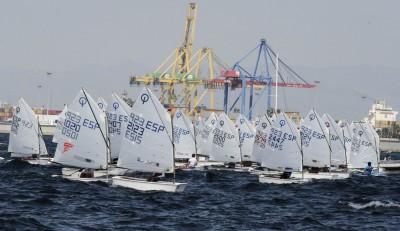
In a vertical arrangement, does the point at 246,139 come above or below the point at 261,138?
above

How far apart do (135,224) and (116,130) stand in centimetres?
2923

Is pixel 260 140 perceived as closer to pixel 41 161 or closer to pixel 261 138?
pixel 261 138

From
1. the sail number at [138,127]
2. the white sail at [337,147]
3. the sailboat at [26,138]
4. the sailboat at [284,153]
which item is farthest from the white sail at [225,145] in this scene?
the sail number at [138,127]

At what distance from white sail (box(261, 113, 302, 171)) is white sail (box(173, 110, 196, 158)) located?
1955cm

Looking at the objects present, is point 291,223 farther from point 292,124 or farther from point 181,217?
point 292,124

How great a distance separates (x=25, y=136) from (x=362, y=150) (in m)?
31.5

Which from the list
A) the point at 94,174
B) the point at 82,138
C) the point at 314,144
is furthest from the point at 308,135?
the point at 82,138

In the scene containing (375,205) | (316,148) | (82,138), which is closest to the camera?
(375,205)

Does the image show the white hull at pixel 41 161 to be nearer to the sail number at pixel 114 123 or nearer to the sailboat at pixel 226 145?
the sail number at pixel 114 123

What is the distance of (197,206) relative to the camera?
48562 millimetres

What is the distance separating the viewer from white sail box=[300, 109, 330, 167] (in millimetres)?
75062

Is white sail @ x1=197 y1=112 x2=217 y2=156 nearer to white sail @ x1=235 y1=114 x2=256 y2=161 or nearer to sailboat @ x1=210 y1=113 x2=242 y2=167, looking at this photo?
white sail @ x1=235 y1=114 x2=256 y2=161

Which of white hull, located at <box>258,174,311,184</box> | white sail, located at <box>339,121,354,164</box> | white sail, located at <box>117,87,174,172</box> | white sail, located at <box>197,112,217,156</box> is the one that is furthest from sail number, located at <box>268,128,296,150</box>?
white sail, located at <box>197,112,217,156</box>

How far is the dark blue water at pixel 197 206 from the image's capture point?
40.5 meters
